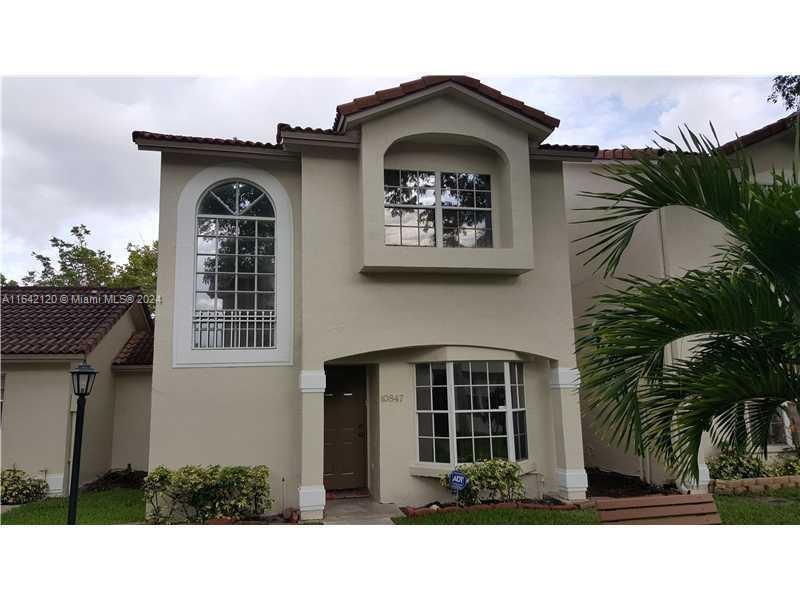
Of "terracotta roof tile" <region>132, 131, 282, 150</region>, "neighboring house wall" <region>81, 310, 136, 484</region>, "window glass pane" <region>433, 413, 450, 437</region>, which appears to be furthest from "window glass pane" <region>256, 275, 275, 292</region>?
"neighboring house wall" <region>81, 310, 136, 484</region>

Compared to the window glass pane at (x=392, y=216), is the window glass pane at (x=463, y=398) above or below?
below

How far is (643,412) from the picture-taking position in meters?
5.22

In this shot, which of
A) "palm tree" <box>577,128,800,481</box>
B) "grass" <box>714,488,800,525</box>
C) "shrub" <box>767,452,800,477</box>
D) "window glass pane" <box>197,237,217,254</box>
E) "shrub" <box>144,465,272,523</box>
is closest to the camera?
"palm tree" <box>577,128,800,481</box>

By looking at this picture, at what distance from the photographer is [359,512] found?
32.0ft

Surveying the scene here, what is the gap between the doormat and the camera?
10841 mm

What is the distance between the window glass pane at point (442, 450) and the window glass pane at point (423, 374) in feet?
3.56

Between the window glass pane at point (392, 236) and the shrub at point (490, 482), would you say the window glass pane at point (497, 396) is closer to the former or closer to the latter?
the shrub at point (490, 482)

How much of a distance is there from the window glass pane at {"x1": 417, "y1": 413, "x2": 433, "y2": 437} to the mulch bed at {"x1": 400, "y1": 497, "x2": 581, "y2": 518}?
1.25 meters

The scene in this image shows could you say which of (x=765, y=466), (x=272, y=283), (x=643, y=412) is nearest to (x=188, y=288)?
(x=272, y=283)

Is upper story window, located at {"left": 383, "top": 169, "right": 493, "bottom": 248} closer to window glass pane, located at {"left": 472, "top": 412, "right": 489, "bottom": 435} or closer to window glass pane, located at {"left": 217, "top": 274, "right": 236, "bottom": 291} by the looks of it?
window glass pane, located at {"left": 217, "top": 274, "right": 236, "bottom": 291}

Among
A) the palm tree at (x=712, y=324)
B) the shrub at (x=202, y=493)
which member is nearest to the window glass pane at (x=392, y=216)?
the shrub at (x=202, y=493)

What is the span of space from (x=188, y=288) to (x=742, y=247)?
8.58 meters

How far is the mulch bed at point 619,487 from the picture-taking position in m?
10.9
